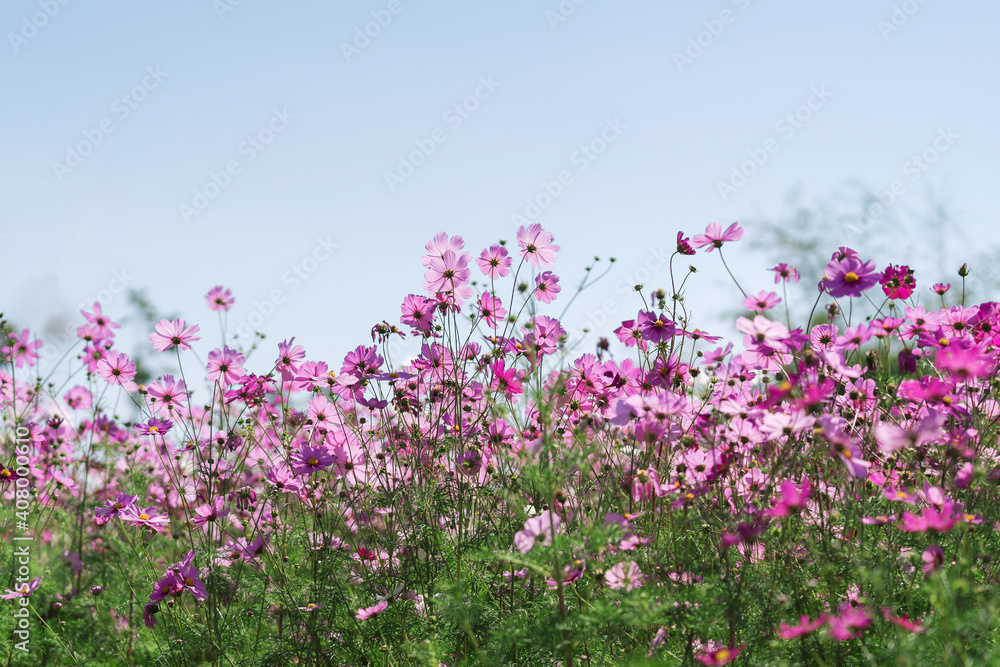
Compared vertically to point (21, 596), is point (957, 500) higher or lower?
higher

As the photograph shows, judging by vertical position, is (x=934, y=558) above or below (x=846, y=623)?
above

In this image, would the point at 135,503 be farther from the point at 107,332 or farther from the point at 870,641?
the point at 870,641

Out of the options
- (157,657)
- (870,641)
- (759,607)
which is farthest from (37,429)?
(870,641)

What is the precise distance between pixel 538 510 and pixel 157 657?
4.30ft

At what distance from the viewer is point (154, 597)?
205 cm

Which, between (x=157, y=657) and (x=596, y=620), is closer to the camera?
(x=596, y=620)

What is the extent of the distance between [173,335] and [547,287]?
4.36ft

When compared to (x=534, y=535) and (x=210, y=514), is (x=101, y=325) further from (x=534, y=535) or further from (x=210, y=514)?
(x=534, y=535)

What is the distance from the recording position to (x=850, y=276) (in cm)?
177

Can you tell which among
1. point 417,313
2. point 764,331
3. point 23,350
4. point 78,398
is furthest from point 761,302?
point 78,398

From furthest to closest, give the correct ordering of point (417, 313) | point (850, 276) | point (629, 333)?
point (417, 313) < point (629, 333) < point (850, 276)

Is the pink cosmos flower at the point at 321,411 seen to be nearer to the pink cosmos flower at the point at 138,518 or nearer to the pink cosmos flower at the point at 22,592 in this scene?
the pink cosmos flower at the point at 138,518

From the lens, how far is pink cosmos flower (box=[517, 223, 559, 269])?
7.75 feet

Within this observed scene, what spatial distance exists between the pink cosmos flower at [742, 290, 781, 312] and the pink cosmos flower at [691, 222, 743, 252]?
0.65ft
